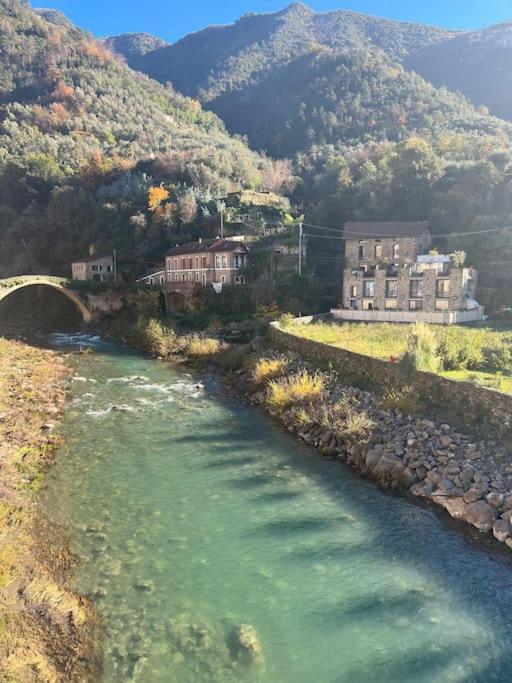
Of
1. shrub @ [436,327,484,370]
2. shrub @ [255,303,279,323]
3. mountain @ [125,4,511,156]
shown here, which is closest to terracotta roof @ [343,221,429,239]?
shrub @ [255,303,279,323]

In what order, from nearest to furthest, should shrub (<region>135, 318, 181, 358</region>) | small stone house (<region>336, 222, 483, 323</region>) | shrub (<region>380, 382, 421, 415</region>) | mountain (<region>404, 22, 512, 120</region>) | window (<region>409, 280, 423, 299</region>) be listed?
shrub (<region>380, 382, 421, 415</region>)
shrub (<region>135, 318, 181, 358</region>)
small stone house (<region>336, 222, 483, 323</region>)
window (<region>409, 280, 423, 299</region>)
mountain (<region>404, 22, 512, 120</region>)

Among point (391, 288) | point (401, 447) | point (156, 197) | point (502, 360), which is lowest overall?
point (401, 447)

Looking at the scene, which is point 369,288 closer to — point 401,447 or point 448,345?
point 448,345

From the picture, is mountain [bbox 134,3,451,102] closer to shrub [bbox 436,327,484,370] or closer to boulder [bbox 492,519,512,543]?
shrub [bbox 436,327,484,370]

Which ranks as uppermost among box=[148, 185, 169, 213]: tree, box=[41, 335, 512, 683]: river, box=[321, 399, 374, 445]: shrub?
box=[148, 185, 169, 213]: tree

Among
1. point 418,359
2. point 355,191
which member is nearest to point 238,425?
point 418,359

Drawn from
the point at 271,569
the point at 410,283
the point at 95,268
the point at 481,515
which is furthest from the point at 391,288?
the point at 95,268

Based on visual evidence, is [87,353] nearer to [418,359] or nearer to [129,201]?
[418,359]
